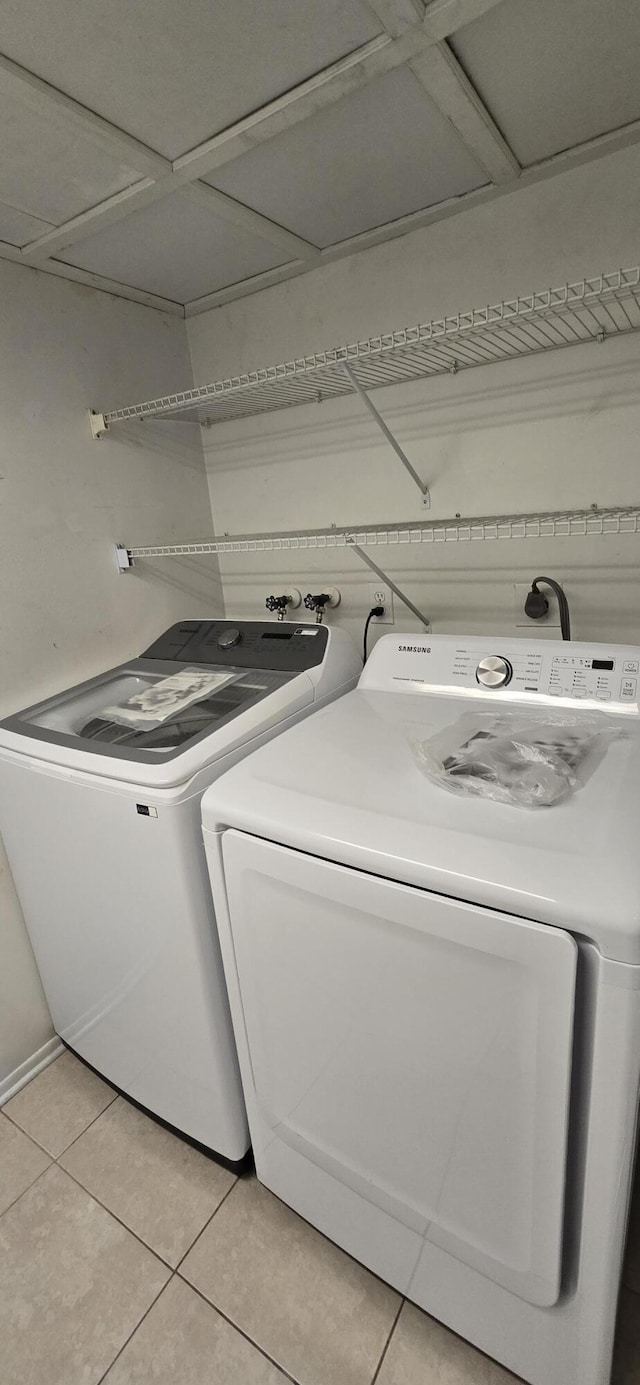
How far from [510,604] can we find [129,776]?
109 cm

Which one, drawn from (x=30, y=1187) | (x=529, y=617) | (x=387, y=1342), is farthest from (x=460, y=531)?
(x=30, y=1187)

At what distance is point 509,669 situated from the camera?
1364mm

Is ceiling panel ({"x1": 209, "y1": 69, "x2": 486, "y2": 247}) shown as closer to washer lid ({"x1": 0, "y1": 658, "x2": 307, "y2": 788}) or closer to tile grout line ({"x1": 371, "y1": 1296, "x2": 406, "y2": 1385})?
washer lid ({"x1": 0, "y1": 658, "x2": 307, "y2": 788})

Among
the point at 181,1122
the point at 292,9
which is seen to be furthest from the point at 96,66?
the point at 181,1122

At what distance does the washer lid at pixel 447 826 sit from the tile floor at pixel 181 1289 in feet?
3.19

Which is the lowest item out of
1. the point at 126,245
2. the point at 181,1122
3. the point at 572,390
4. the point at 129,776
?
the point at 181,1122

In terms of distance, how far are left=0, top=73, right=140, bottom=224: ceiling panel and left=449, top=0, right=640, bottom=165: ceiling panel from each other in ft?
2.21

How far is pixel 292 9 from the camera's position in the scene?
877mm

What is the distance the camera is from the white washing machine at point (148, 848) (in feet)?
3.84

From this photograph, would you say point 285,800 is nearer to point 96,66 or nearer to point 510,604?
point 510,604

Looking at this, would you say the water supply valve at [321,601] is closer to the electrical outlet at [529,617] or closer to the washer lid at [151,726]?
the washer lid at [151,726]

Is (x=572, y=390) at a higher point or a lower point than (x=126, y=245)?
lower

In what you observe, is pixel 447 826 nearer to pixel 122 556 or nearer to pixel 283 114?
pixel 283 114

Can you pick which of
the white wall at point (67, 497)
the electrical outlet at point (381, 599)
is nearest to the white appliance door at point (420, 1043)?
the white wall at point (67, 497)
